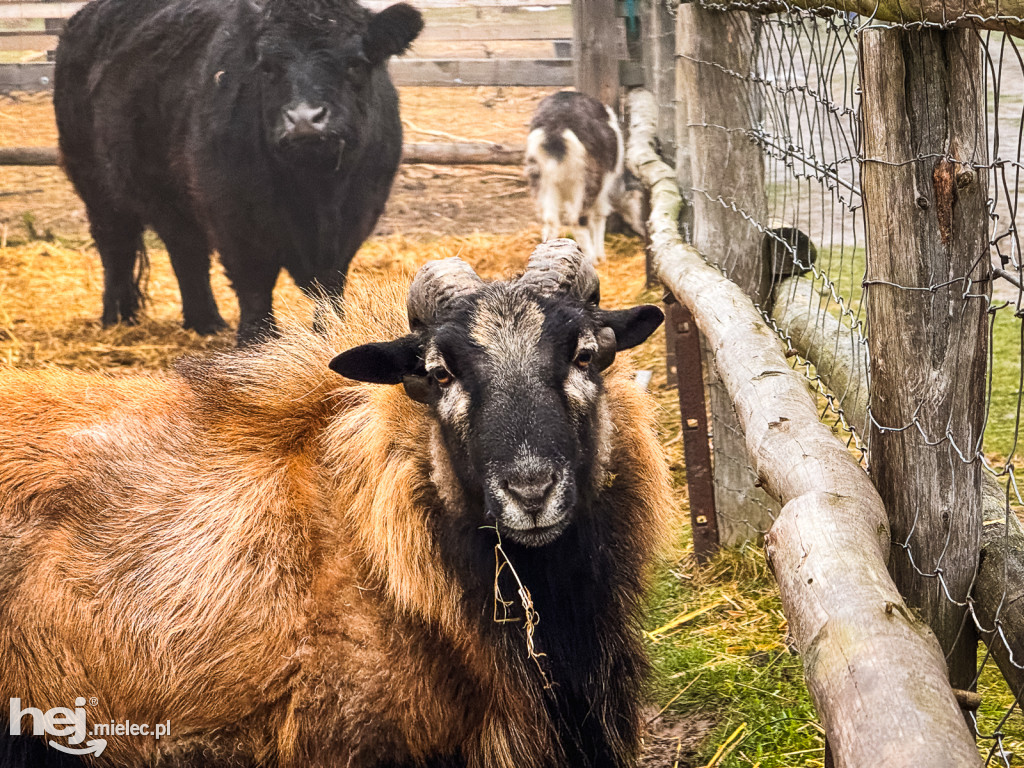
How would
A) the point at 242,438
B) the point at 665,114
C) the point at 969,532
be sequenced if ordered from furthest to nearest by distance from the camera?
the point at 665,114, the point at 242,438, the point at 969,532

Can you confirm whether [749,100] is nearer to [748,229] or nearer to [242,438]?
[748,229]

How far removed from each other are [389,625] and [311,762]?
545 mm

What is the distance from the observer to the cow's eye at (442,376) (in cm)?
347

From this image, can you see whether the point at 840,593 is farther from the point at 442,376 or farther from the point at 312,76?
the point at 312,76

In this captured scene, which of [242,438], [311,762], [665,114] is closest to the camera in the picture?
[311,762]

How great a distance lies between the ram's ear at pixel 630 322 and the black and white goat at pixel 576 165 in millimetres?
5284

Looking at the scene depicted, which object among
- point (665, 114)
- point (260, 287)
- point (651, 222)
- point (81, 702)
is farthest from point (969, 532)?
point (260, 287)

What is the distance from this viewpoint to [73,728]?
371 centimetres

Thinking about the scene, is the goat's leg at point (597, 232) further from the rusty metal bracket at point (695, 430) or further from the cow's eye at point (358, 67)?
the rusty metal bracket at point (695, 430)

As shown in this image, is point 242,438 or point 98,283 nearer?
point 242,438

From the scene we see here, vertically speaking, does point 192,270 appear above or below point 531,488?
above

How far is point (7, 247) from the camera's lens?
905cm

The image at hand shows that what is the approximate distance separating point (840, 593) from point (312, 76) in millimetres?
6392

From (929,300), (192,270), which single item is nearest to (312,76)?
(192,270)
